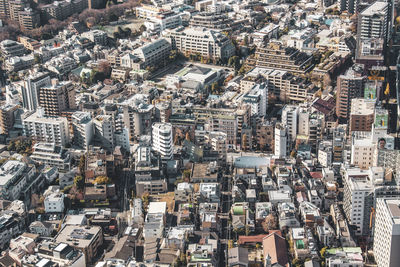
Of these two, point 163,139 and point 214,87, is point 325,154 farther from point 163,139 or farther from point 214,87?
point 214,87

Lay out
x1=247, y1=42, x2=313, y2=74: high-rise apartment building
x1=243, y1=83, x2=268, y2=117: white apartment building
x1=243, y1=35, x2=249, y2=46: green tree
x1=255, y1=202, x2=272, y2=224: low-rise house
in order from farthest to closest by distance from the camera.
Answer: x1=243, y1=35, x2=249, y2=46: green tree, x1=247, y1=42, x2=313, y2=74: high-rise apartment building, x1=243, y1=83, x2=268, y2=117: white apartment building, x1=255, y1=202, x2=272, y2=224: low-rise house

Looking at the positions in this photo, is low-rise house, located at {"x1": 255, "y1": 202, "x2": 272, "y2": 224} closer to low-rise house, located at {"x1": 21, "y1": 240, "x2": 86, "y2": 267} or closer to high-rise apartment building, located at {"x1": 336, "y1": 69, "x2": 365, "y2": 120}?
low-rise house, located at {"x1": 21, "y1": 240, "x2": 86, "y2": 267}

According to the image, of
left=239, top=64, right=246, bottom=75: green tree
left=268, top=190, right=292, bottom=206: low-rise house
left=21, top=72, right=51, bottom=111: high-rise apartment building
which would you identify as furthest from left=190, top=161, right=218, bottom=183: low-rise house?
left=239, top=64, right=246, bottom=75: green tree

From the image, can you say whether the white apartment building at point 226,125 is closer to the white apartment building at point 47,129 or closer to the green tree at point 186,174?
the green tree at point 186,174

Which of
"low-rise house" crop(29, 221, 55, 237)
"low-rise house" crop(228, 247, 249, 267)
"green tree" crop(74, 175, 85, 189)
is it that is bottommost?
"low-rise house" crop(29, 221, 55, 237)

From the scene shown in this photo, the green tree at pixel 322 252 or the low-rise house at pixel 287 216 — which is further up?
the low-rise house at pixel 287 216

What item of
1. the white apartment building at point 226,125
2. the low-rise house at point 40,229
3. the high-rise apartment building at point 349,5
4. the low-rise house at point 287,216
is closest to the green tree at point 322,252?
the low-rise house at point 287,216
